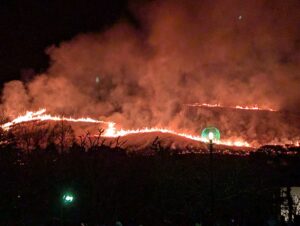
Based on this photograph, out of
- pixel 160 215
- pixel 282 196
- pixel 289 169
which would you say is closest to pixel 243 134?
pixel 289 169

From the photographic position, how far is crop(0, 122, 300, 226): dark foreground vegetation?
23625mm

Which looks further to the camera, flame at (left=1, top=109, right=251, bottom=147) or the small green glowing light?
flame at (left=1, top=109, right=251, bottom=147)

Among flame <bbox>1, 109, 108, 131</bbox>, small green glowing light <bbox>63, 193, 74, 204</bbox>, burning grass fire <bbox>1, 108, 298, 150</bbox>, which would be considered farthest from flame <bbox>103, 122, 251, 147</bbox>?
small green glowing light <bbox>63, 193, 74, 204</bbox>

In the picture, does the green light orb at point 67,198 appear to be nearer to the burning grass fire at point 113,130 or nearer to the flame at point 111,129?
the flame at point 111,129

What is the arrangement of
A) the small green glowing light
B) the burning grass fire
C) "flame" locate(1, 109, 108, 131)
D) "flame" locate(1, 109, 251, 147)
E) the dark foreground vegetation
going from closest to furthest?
1. the dark foreground vegetation
2. the small green glowing light
3. "flame" locate(1, 109, 108, 131)
4. "flame" locate(1, 109, 251, 147)
5. the burning grass fire

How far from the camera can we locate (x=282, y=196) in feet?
89.0

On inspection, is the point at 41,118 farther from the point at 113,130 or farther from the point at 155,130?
the point at 155,130

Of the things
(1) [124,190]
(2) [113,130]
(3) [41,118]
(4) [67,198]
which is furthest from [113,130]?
(4) [67,198]

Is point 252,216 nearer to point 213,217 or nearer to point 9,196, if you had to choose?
point 213,217

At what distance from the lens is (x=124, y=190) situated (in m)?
26.0

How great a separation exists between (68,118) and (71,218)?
20.1 m

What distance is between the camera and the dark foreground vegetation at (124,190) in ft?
77.5

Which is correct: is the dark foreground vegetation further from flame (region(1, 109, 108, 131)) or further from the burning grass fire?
the burning grass fire

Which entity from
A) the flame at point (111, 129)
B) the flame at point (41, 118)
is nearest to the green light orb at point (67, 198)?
the flame at point (41, 118)
